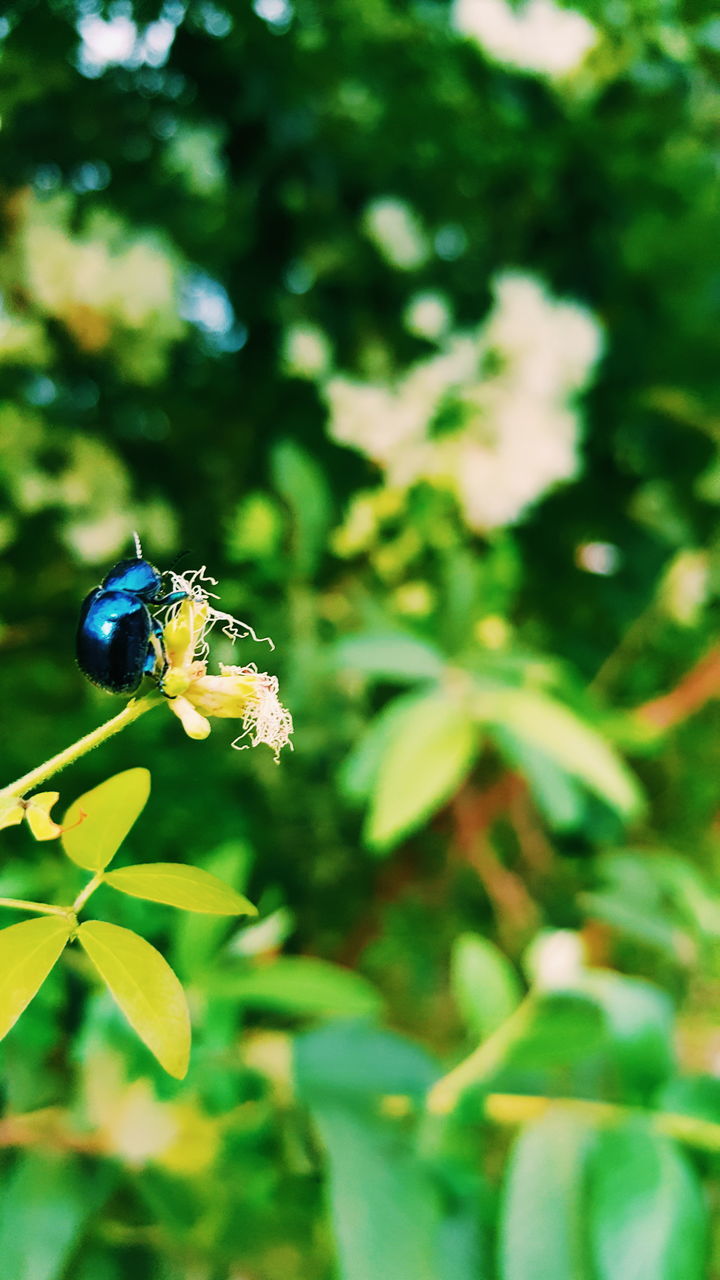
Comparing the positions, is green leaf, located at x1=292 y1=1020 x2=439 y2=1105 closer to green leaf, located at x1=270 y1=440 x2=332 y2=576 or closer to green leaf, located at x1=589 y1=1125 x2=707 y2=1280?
green leaf, located at x1=589 y1=1125 x2=707 y2=1280

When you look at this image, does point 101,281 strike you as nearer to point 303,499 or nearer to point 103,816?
point 303,499

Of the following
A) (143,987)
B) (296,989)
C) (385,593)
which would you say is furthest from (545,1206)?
(385,593)

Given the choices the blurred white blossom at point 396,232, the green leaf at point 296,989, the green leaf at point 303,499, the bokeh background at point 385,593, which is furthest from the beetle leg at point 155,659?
the blurred white blossom at point 396,232

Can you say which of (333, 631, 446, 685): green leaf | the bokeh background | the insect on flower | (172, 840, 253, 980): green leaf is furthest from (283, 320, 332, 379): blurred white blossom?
the insect on flower

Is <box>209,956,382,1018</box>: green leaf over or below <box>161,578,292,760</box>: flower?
over

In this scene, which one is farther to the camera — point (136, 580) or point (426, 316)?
point (426, 316)

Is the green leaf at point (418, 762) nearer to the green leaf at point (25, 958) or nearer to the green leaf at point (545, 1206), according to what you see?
the green leaf at point (545, 1206)
